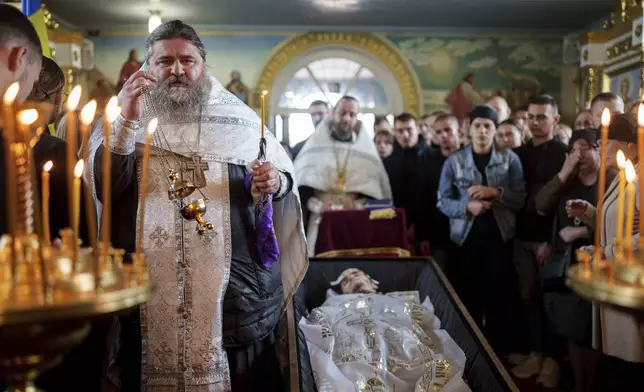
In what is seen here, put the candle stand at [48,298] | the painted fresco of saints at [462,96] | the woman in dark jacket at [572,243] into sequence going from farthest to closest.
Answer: the painted fresco of saints at [462,96] < the woman in dark jacket at [572,243] < the candle stand at [48,298]

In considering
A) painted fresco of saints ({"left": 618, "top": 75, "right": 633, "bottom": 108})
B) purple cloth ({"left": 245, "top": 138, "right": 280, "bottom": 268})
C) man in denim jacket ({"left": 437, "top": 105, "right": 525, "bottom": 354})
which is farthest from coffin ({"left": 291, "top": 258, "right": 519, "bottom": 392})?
painted fresco of saints ({"left": 618, "top": 75, "right": 633, "bottom": 108})

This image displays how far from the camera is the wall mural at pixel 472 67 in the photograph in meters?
12.1

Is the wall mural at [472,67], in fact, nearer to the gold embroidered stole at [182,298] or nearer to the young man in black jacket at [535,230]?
the young man in black jacket at [535,230]

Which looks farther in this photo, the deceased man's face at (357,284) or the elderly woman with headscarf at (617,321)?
the deceased man's face at (357,284)

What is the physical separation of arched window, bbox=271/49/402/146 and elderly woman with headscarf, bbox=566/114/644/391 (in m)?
9.39

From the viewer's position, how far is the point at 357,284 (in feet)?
12.1

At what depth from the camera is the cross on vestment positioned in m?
2.23

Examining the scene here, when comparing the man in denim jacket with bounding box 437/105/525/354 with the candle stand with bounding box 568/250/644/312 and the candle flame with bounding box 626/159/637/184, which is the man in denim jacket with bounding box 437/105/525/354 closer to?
the candle flame with bounding box 626/159/637/184

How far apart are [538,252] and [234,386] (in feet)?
8.35

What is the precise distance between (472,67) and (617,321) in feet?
33.7

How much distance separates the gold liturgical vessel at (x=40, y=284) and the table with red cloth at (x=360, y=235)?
3.28 meters

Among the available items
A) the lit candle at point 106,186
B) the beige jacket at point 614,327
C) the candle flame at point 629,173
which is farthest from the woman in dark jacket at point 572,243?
the lit candle at point 106,186

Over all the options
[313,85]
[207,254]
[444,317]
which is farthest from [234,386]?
[313,85]

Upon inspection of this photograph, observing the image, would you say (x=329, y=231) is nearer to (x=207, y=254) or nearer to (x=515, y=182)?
(x=515, y=182)
